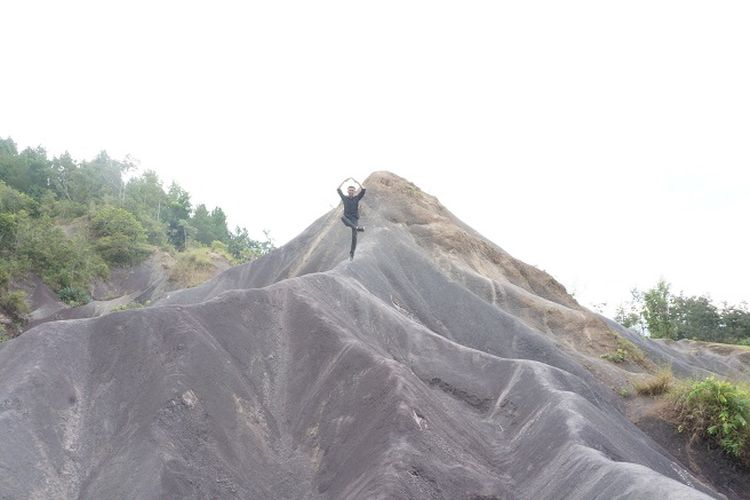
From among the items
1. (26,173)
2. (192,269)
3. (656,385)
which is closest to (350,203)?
(656,385)

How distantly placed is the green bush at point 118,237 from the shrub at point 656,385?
52.7 metres

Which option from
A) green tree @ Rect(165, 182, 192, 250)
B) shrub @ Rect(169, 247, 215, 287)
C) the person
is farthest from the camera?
green tree @ Rect(165, 182, 192, 250)

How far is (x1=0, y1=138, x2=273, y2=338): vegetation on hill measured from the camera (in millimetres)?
46844

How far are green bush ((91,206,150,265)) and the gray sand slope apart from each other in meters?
48.5

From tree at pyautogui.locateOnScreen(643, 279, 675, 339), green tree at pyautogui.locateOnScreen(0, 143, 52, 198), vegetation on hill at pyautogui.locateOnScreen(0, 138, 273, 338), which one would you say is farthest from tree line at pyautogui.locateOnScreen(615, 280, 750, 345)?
green tree at pyautogui.locateOnScreen(0, 143, 52, 198)

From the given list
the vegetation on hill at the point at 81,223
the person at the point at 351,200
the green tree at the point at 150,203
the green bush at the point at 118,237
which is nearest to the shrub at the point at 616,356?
the person at the point at 351,200

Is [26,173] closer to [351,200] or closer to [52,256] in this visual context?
[52,256]

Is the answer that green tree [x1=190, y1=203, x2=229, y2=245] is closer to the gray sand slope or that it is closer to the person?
the person

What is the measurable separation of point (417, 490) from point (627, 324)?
6484cm

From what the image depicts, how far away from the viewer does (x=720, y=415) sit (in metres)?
14.8

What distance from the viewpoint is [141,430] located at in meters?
11.0

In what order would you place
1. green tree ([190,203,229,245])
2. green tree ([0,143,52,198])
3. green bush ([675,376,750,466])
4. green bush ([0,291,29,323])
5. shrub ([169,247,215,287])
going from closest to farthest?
1. green bush ([675,376,750,466])
2. green bush ([0,291,29,323])
3. shrub ([169,247,215,287])
4. green tree ([0,143,52,198])
5. green tree ([190,203,229,245])

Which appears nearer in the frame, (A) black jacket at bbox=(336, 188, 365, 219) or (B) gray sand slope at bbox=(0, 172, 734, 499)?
(B) gray sand slope at bbox=(0, 172, 734, 499)

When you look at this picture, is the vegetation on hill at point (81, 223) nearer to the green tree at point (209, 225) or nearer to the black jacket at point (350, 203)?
the green tree at point (209, 225)
